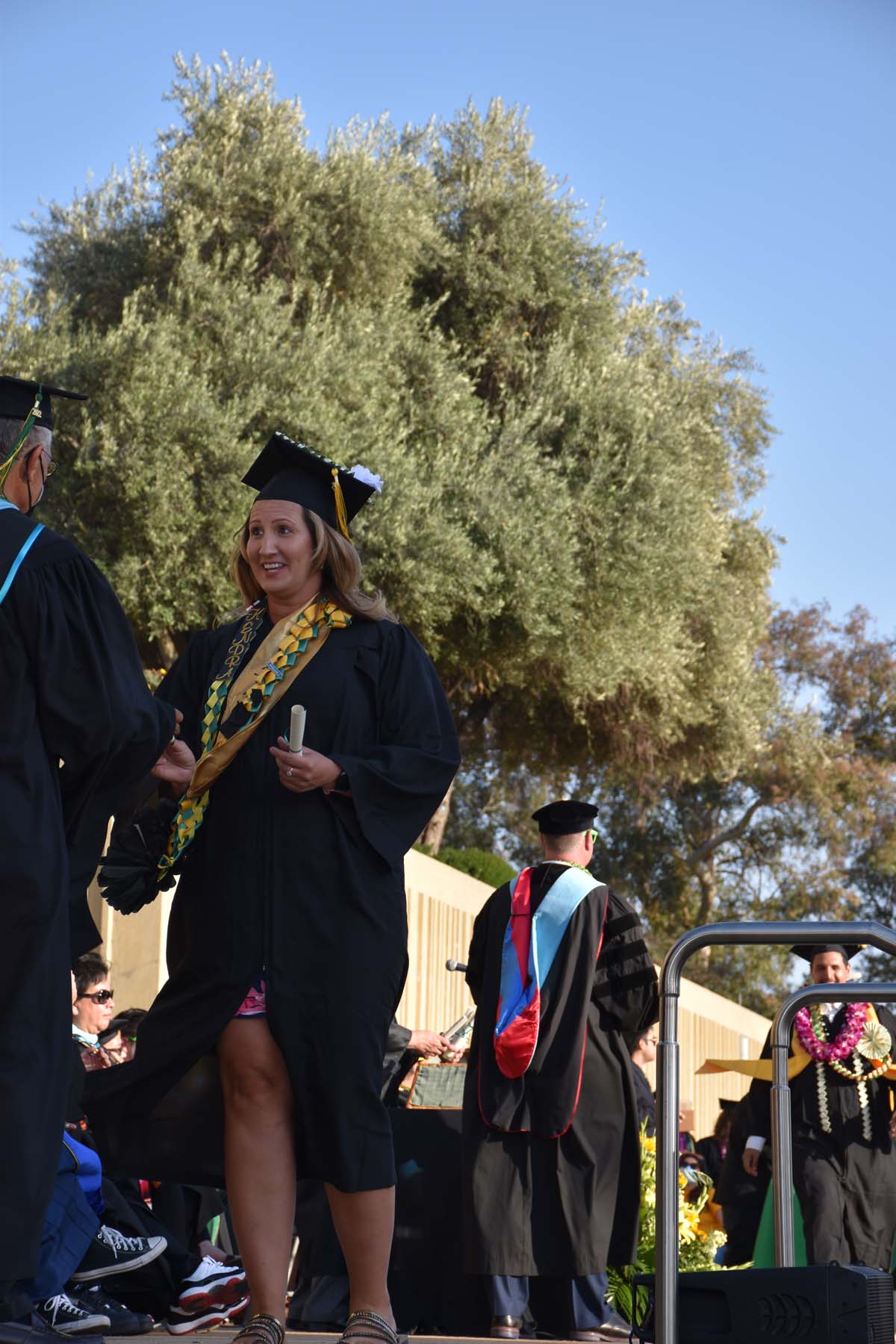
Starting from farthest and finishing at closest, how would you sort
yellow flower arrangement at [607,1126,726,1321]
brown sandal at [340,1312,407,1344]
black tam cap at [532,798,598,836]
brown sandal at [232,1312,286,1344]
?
black tam cap at [532,798,598,836]
yellow flower arrangement at [607,1126,726,1321]
brown sandal at [340,1312,407,1344]
brown sandal at [232,1312,286,1344]

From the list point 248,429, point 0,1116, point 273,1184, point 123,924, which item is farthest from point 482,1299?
point 248,429

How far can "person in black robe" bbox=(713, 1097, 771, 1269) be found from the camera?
820 cm

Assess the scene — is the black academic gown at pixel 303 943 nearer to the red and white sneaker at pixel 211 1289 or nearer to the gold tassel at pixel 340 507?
the gold tassel at pixel 340 507

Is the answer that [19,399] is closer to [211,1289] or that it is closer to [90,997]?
[211,1289]

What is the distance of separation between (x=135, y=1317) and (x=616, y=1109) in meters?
2.53

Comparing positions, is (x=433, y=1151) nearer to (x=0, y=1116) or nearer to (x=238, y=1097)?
(x=238, y=1097)

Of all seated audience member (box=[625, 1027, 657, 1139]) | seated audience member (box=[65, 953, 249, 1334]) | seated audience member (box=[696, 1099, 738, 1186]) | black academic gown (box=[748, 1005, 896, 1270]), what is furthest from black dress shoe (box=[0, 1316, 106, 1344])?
seated audience member (box=[696, 1099, 738, 1186])

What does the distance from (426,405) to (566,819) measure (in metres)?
12.3

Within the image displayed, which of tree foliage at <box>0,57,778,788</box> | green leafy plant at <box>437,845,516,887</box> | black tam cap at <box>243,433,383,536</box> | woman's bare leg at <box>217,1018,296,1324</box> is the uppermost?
tree foliage at <box>0,57,778,788</box>

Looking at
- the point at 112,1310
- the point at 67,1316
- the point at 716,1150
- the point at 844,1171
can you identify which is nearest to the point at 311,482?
the point at 67,1316

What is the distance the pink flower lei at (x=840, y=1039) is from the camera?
788cm

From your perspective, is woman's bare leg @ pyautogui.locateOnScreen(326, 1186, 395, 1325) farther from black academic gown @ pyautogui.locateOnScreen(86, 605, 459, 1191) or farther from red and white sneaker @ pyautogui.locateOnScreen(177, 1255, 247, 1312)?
red and white sneaker @ pyautogui.locateOnScreen(177, 1255, 247, 1312)

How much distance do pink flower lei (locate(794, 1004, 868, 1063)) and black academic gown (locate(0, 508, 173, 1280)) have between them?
5.24 m

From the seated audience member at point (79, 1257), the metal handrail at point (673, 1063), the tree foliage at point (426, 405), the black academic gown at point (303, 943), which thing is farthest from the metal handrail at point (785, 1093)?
the tree foliage at point (426, 405)
